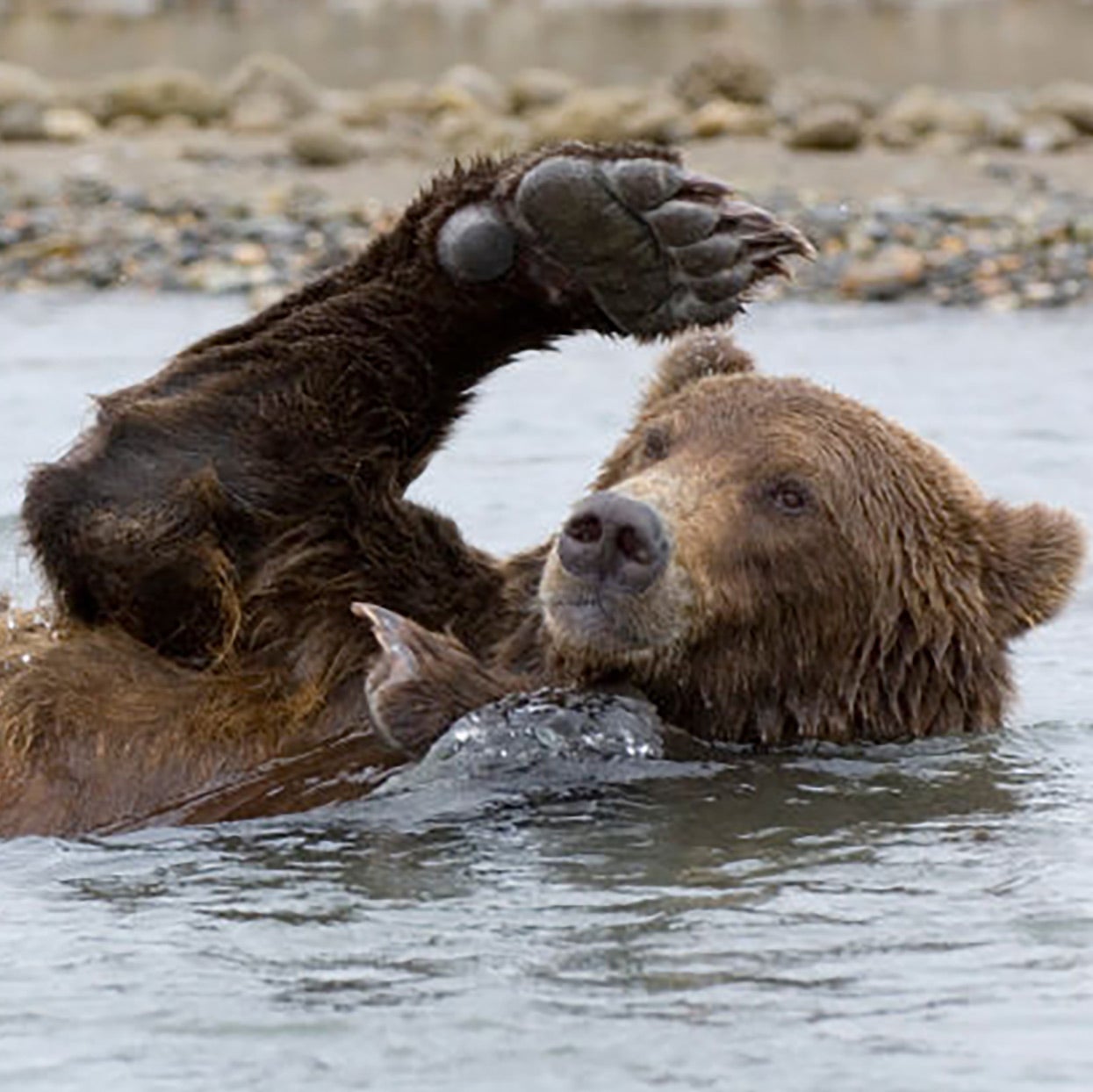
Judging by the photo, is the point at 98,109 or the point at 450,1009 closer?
the point at 450,1009

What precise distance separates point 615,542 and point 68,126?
16163 millimetres

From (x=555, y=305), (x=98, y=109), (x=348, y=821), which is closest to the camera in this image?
(x=348, y=821)

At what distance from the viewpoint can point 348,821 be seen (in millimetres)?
5691

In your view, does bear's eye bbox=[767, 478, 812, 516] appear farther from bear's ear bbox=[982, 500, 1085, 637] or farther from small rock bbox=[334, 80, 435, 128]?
small rock bbox=[334, 80, 435, 128]

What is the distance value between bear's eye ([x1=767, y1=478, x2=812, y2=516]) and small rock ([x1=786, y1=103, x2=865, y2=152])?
13.6 m

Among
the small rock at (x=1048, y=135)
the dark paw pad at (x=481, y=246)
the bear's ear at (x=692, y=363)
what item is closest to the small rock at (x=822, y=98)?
the small rock at (x=1048, y=135)

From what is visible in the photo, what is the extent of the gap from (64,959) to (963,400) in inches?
297

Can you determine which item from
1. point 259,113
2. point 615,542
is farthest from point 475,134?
point 615,542

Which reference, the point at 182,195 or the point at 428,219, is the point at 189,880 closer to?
the point at 428,219

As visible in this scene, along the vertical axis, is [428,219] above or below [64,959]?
above

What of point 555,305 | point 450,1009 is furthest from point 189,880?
point 555,305

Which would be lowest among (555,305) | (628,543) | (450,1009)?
(450,1009)

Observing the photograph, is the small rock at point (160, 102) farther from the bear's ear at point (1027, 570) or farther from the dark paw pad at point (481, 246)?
the bear's ear at point (1027, 570)

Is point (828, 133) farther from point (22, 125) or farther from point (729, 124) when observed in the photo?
point (22, 125)
